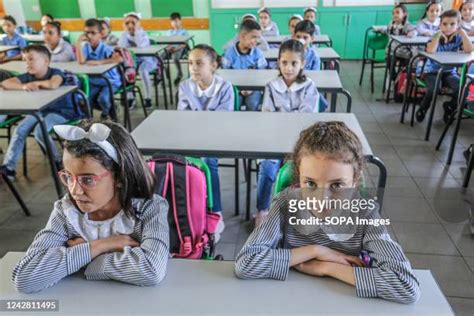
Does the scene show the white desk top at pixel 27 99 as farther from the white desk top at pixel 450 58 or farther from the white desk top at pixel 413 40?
the white desk top at pixel 413 40

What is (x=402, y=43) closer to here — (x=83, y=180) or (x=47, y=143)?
→ (x=47, y=143)

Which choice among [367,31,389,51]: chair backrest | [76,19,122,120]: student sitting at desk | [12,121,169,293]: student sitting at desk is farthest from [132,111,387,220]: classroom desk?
[367,31,389,51]: chair backrest

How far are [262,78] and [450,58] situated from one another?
176 centimetres

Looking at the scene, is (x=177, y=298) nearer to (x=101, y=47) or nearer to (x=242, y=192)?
(x=242, y=192)

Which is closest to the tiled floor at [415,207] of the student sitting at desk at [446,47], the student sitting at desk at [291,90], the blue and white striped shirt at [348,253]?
the student sitting at desk at [446,47]

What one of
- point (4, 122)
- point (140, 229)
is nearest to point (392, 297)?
point (140, 229)

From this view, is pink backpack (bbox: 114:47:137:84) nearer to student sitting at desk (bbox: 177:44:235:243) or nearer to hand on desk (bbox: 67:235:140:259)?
student sitting at desk (bbox: 177:44:235:243)

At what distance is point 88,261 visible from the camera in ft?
3.09

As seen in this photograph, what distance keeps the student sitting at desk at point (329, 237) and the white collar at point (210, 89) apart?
4.76 ft

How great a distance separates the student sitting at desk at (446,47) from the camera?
11.9 feet

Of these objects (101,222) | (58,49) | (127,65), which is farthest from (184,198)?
(58,49)

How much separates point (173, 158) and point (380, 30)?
203 inches

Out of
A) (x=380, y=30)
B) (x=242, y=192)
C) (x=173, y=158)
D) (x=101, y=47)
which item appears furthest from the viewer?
(x=380, y=30)

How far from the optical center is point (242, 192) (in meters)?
2.72
